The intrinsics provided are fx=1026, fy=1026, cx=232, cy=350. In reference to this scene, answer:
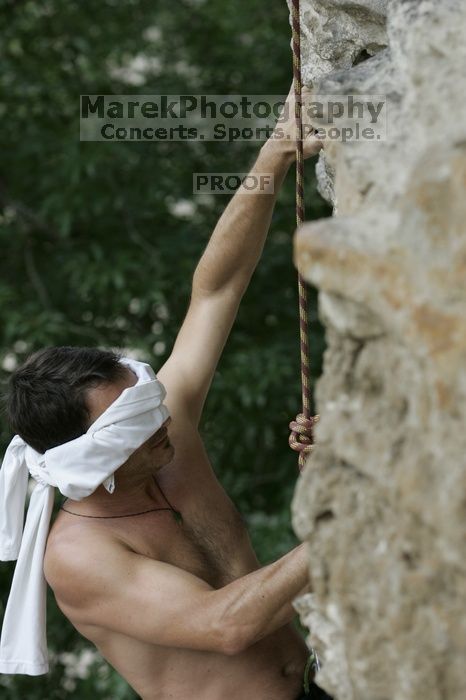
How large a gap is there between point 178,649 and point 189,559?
0.18 m

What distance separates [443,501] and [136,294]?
2.67 meters

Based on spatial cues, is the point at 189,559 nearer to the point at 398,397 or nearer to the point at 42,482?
the point at 42,482

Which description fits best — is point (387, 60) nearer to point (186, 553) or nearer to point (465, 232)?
point (465, 232)

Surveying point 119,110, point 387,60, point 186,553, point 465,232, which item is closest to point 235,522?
point 186,553

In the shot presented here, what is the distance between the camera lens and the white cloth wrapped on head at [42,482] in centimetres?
191

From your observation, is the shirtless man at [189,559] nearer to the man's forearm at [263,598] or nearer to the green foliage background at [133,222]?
the man's forearm at [263,598]

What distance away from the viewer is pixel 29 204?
3.99m

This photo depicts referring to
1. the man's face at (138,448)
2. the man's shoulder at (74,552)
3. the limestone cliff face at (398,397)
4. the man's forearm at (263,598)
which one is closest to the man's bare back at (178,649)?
the man's shoulder at (74,552)

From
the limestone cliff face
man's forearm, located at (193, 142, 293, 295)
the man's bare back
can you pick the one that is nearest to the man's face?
the man's bare back

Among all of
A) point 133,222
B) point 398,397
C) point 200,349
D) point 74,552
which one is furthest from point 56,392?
point 133,222

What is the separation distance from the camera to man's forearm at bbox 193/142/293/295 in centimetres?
213

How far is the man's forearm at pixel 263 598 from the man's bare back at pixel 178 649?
0.31 metres

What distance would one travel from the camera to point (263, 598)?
1664 mm

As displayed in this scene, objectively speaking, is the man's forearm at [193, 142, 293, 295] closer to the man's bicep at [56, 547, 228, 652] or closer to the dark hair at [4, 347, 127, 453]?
the dark hair at [4, 347, 127, 453]
